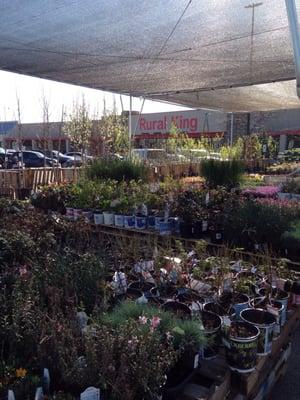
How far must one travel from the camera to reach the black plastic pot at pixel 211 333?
2.14m

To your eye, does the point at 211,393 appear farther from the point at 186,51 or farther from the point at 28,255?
the point at 186,51

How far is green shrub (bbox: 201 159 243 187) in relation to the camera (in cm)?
698

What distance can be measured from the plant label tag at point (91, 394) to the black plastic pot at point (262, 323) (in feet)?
3.42

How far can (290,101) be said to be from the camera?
42.7 feet

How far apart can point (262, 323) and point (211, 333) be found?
0.40 metres

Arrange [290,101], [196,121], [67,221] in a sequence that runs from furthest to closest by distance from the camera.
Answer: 1. [196,121]
2. [290,101]
3. [67,221]

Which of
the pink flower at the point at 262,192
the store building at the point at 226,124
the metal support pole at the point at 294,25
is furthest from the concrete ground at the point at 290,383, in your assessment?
the store building at the point at 226,124

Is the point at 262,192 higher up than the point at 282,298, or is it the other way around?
the point at 262,192

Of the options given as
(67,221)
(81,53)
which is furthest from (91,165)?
(67,221)

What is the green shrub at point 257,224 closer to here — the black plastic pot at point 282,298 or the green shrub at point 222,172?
the black plastic pot at point 282,298

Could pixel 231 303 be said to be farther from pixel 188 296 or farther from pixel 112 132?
pixel 112 132

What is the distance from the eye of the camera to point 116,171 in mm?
6691

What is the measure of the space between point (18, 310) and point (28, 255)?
1150mm

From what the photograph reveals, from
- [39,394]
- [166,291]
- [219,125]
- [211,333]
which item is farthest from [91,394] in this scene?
[219,125]
